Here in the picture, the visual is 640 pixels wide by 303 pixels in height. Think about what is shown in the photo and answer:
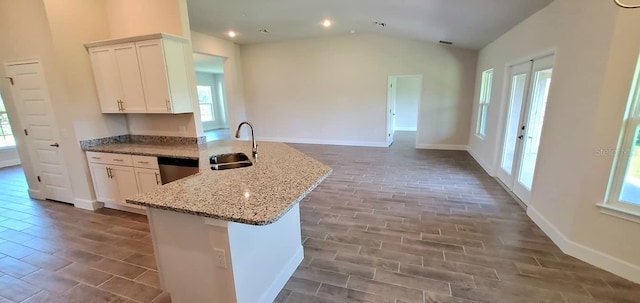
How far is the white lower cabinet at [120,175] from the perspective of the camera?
3236 millimetres

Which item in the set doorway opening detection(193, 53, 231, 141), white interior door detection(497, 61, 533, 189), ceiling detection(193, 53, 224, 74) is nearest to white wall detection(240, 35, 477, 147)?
ceiling detection(193, 53, 224, 74)

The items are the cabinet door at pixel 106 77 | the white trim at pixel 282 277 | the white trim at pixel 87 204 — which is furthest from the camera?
the white trim at pixel 87 204

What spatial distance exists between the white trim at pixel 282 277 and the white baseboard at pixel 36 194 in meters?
4.42

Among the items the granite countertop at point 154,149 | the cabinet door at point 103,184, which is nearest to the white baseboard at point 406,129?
the granite countertop at point 154,149

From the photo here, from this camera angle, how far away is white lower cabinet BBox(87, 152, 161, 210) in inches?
127

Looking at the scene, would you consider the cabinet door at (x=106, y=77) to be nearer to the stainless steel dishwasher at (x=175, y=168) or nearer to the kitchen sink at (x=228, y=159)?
the stainless steel dishwasher at (x=175, y=168)

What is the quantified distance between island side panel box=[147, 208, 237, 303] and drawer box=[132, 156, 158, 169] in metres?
1.70

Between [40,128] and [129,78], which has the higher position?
[129,78]

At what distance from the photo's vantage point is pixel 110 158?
3.41m

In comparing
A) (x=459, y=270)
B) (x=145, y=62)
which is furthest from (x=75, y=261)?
(x=459, y=270)

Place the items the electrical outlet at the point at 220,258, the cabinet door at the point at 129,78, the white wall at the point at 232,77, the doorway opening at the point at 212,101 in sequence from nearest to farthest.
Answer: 1. the electrical outlet at the point at 220,258
2. the cabinet door at the point at 129,78
3. the white wall at the point at 232,77
4. the doorway opening at the point at 212,101

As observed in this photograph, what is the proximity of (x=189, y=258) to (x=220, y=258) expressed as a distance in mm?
323

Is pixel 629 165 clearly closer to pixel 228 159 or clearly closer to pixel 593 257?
pixel 593 257

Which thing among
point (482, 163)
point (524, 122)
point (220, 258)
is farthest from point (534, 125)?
point (220, 258)
